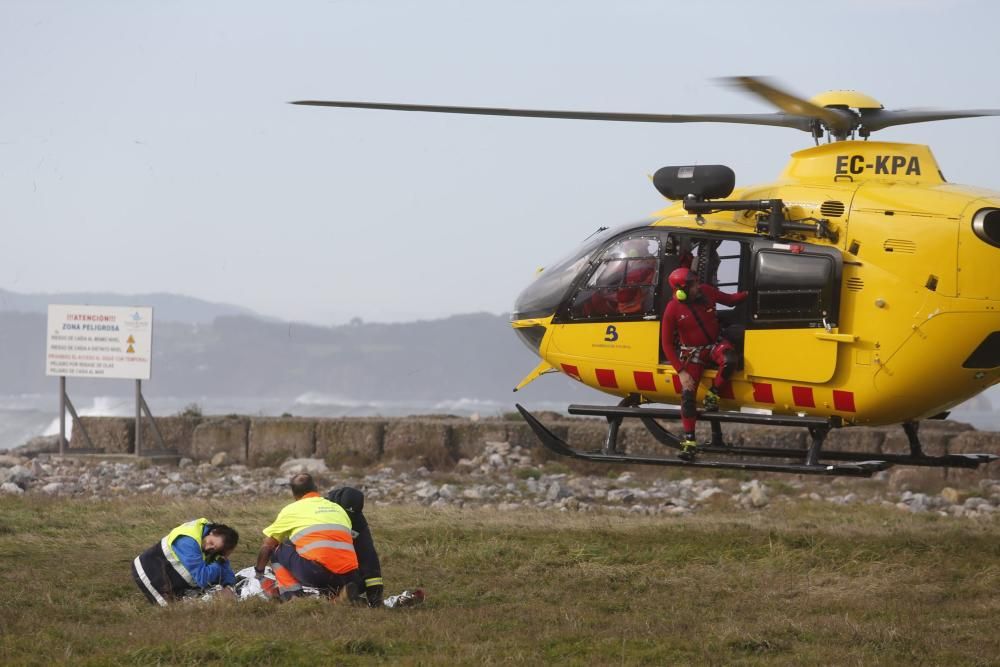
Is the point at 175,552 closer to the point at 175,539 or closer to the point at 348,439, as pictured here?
the point at 175,539

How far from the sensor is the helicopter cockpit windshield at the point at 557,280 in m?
13.4

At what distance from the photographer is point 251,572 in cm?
1088

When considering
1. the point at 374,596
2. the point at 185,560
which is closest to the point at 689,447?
the point at 374,596

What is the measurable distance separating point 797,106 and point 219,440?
17.2 metres

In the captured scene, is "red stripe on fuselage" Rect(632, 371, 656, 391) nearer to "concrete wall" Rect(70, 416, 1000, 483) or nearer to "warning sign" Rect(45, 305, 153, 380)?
"concrete wall" Rect(70, 416, 1000, 483)

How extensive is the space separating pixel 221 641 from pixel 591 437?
1701 centimetres

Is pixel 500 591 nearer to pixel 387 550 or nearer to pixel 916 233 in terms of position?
pixel 387 550

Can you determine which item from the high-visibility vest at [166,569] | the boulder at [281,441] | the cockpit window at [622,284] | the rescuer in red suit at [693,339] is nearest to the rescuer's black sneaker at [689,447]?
the rescuer in red suit at [693,339]

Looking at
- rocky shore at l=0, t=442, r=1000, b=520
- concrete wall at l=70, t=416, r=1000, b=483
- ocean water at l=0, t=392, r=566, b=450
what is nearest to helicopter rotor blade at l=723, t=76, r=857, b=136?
rocky shore at l=0, t=442, r=1000, b=520

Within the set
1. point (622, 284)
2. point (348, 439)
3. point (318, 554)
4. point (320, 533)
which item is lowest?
point (348, 439)

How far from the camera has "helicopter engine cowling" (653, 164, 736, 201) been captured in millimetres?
12562

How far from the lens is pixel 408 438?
25562 mm

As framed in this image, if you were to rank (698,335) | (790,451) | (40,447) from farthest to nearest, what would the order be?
(40,447) < (790,451) < (698,335)

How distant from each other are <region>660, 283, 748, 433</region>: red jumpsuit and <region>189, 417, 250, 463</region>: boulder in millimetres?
15747
